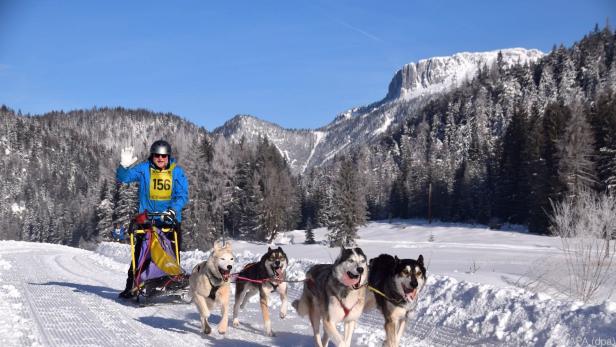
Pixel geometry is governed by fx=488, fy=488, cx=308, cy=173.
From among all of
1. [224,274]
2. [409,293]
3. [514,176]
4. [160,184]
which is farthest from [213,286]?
[514,176]

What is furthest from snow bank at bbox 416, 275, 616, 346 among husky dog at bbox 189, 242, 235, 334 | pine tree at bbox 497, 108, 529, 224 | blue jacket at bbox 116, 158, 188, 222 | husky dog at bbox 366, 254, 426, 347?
pine tree at bbox 497, 108, 529, 224

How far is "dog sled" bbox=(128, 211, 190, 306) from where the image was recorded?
8172 millimetres

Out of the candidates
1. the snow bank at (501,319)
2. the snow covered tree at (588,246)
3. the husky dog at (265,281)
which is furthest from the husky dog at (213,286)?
the snow covered tree at (588,246)

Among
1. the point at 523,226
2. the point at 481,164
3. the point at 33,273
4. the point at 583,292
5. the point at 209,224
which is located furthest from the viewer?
the point at 481,164

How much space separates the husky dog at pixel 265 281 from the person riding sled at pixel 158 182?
1.58 meters

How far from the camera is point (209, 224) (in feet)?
168

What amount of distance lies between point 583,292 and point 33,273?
44.3ft

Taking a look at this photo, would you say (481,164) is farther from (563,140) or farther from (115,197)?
(115,197)

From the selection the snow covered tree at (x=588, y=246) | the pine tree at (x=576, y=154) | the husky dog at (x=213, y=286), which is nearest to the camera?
the husky dog at (x=213, y=286)

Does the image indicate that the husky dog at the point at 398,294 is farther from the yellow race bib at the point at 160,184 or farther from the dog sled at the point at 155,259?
the yellow race bib at the point at 160,184

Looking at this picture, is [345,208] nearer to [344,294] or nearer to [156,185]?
[156,185]

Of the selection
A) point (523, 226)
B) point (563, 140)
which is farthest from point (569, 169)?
point (523, 226)

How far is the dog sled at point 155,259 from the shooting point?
322 inches

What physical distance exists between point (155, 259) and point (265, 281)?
1964mm
